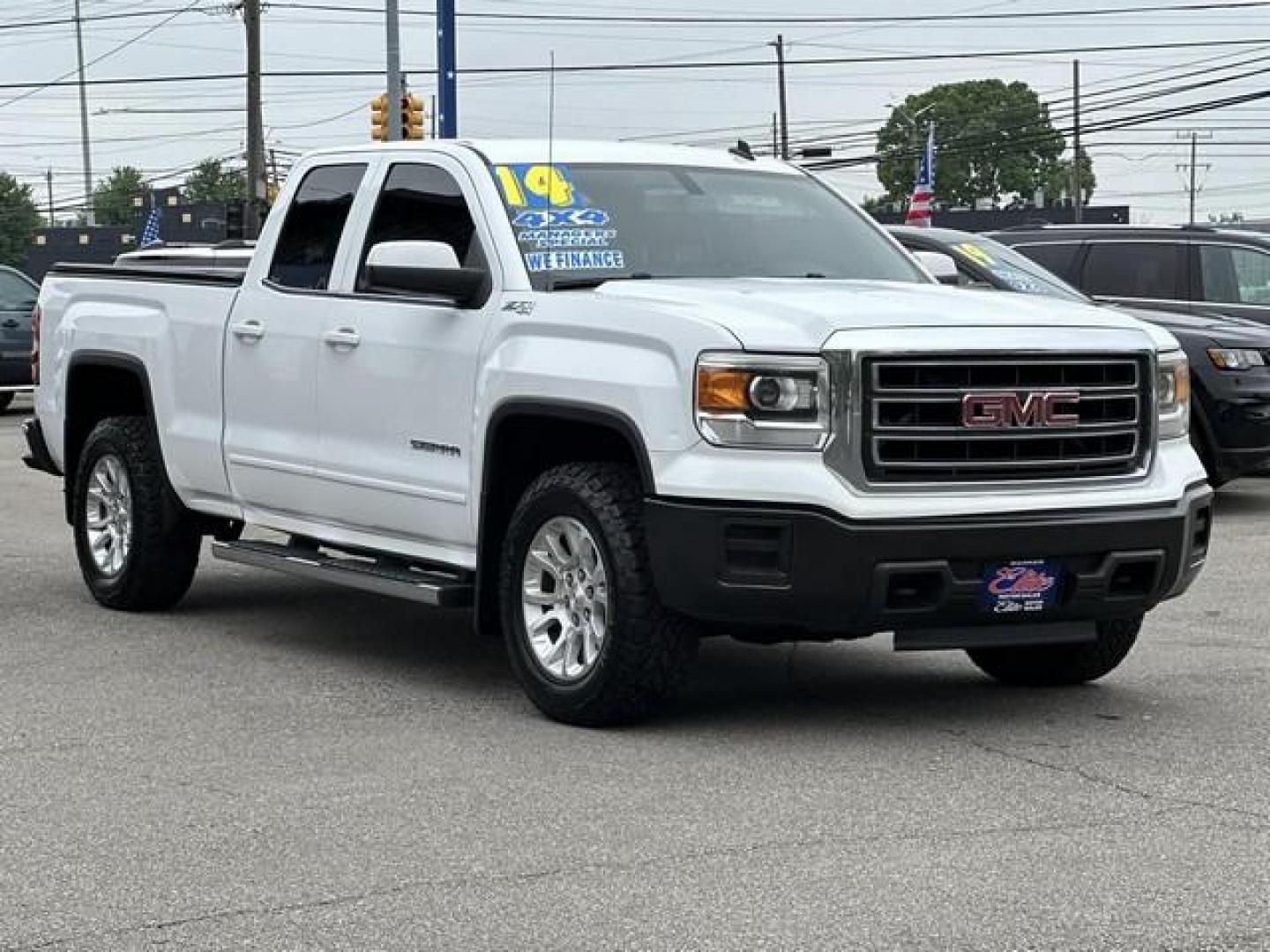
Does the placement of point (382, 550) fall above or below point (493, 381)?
below

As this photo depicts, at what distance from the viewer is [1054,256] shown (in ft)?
55.2

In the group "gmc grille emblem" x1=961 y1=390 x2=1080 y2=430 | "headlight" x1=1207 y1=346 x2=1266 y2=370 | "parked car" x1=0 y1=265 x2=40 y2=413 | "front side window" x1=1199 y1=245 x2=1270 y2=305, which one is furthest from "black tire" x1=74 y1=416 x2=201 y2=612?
"parked car" x1=0 y1=265 x2=40 y2=413

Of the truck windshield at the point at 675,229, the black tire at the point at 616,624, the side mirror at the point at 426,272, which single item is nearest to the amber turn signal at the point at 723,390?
the black tire at the point at 616,624

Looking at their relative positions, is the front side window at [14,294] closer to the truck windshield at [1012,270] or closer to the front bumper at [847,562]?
the truck windshield at [1012,270]

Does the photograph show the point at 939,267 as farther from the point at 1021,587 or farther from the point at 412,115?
the point at 412,115

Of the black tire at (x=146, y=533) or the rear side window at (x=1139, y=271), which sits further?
the rear side window at (x=1139, y=271)

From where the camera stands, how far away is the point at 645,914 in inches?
207

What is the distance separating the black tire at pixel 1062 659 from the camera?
26.6ft

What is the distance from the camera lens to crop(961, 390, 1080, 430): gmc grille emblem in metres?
7.13

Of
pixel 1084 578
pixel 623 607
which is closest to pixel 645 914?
pixel 623 607

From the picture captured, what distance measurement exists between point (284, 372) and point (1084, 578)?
3.43 meters

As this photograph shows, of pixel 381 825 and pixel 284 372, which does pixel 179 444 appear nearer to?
pixel 284 372

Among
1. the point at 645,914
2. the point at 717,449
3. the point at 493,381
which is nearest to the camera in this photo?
the point at 645,914

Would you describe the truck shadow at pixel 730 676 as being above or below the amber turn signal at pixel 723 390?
below
